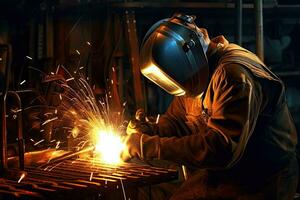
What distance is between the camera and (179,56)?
3.00m

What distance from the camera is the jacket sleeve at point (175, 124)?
362 cm

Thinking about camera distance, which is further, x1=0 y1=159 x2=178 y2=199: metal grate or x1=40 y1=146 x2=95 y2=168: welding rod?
x1=40 y1=146 x2=95 y2=168: welding rod

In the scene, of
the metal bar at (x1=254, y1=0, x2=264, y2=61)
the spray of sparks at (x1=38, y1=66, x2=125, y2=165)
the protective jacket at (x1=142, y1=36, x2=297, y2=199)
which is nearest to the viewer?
the protective jacket at (x1=142, y1=36, x2=297, y2=199)

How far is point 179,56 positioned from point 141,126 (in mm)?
706

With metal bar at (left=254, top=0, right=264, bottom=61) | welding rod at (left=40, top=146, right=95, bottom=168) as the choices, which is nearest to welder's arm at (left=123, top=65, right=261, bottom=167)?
welding rod at (left=40, top=146, right=95, bottom=168)

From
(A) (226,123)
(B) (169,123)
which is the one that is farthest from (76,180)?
(B) (169,123)

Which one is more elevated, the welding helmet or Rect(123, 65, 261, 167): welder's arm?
the welding helmet

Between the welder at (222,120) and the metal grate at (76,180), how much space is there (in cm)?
13

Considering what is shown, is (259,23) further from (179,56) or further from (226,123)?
(226,123)

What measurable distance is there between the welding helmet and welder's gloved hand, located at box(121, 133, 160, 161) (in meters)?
0.36

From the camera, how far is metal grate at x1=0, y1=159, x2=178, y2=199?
265 centimetres

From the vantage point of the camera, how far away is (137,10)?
524cm

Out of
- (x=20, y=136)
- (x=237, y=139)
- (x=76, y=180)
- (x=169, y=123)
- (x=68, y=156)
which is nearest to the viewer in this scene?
(x=237, y=139)

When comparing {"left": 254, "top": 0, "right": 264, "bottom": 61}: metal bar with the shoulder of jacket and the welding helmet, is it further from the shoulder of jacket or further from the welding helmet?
the shoulder of jacket
